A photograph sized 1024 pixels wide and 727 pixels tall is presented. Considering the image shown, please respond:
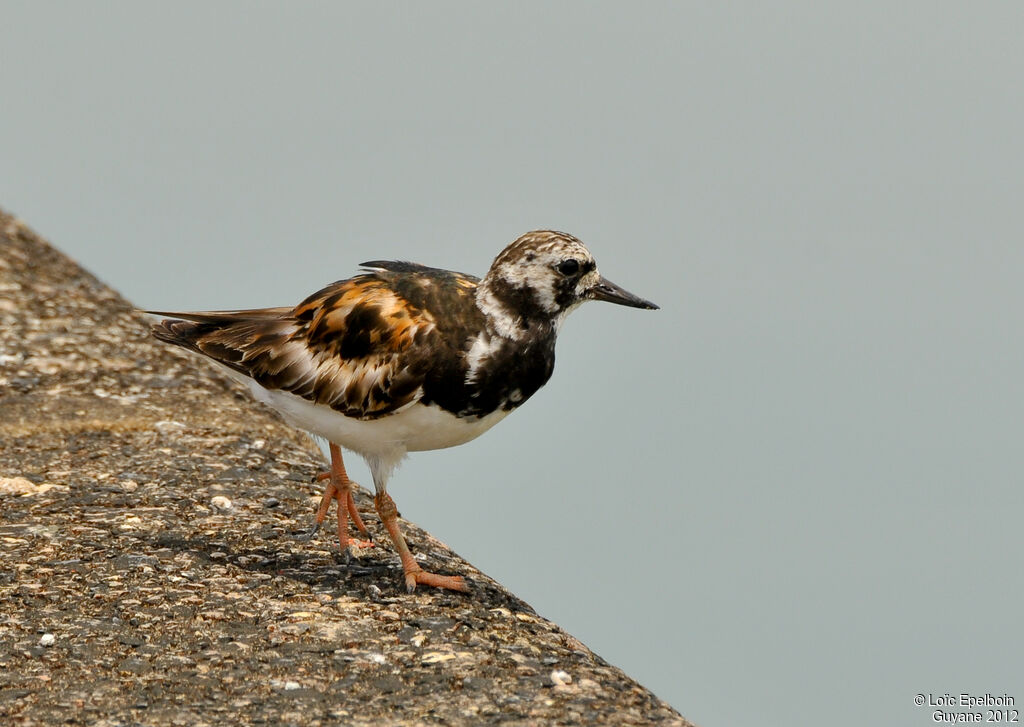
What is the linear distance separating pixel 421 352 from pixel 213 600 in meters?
1.77

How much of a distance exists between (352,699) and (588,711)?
1.11m

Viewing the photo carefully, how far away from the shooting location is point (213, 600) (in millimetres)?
7316

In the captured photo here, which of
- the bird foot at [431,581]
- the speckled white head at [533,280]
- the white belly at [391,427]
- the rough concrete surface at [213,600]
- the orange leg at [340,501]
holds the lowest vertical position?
the rough concrete surface at [213,600]

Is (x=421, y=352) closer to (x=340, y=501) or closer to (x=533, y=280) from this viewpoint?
(x=533, y=280)

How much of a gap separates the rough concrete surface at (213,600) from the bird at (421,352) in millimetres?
580

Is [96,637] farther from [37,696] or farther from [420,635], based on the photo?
[420,635]

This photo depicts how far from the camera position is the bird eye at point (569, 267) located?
7.20m

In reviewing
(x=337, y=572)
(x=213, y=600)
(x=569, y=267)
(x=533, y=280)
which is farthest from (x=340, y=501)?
(x=569, y=267)

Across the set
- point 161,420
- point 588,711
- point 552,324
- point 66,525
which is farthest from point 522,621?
point 161,420

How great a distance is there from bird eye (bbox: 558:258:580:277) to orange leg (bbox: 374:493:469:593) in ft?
5.29

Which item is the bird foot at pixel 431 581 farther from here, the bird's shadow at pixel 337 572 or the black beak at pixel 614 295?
the black beak at pixel 614 295

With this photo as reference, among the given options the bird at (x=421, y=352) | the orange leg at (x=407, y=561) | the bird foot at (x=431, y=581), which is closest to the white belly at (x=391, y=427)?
the bird at (x=421, y=352)

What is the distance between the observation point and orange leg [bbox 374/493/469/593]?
24.8 ft

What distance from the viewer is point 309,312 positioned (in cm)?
789
